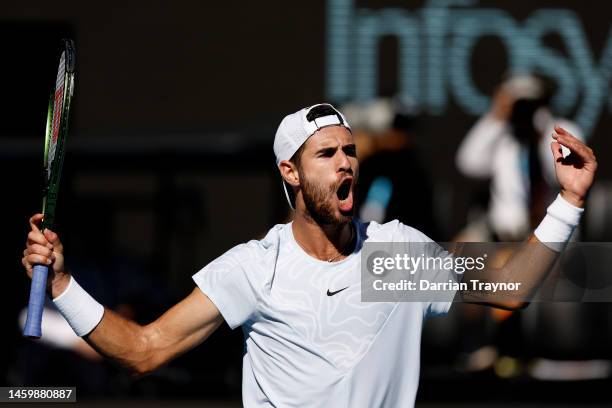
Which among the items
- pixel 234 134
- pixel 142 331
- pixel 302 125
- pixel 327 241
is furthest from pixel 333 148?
pixel 234 134

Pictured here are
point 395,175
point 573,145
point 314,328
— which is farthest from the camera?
point 395,175

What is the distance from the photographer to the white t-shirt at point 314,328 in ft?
17.5

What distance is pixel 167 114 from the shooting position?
448 inches

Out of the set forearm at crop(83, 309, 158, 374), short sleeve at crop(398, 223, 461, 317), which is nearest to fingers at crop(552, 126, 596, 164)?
short sleeve at crop(398, 223, 461, 317)

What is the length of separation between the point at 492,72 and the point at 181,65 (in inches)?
89.1

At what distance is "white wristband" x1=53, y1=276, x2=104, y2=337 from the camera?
17.7 ft

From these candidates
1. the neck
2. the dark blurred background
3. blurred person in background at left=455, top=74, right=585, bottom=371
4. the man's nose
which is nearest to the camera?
the man's nose

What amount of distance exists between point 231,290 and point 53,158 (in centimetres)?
87

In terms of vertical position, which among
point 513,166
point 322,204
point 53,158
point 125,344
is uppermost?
point 513,166

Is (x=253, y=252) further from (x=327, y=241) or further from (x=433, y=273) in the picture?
(x=433, y=273)

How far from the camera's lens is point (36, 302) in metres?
5.25

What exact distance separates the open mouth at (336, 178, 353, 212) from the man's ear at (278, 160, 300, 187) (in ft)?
0.82

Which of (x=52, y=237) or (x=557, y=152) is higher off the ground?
(x=557, y=152)

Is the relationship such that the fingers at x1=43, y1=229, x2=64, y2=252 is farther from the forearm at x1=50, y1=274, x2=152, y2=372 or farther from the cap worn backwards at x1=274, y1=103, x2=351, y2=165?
the cap worn backwards at x1=274, y1=103, x2=351, y2=165
